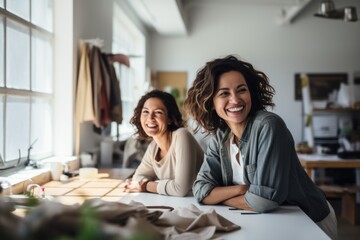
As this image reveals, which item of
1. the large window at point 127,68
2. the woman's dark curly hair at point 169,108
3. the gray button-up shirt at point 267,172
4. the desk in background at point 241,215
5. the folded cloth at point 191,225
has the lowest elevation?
the desk in background at point 241,215

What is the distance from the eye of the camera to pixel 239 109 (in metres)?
1.81

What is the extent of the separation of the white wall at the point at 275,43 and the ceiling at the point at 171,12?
199mm

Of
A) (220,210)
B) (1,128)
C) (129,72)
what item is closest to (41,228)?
(220,210)

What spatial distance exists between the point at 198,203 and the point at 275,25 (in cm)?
601

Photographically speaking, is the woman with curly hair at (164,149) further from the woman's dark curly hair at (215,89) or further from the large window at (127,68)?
the large window at (127,68)

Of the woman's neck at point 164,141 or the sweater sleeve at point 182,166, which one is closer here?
the sweater sleeve at point 182,166

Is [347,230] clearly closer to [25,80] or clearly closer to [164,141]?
[164,141]

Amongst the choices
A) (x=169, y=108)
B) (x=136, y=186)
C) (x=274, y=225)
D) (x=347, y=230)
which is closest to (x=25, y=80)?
(x=169, y=108)

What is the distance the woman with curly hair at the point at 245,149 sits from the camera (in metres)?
1.67

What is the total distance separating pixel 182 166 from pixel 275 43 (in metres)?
5.65

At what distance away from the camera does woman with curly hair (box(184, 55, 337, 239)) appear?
5.48 feet

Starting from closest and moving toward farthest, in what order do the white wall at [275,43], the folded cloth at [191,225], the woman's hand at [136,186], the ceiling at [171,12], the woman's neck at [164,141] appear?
the folded cloth at [191,225]
the woman's hand at [136,186]
the woman's neck at [164,141]
the ceiling at [171,12]
the white wall at [275,43]

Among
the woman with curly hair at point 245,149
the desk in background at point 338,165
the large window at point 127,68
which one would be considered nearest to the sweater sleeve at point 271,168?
the woman with curly hair at point 245,149

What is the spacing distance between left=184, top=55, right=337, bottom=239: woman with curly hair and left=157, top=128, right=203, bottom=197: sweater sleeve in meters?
0.16
